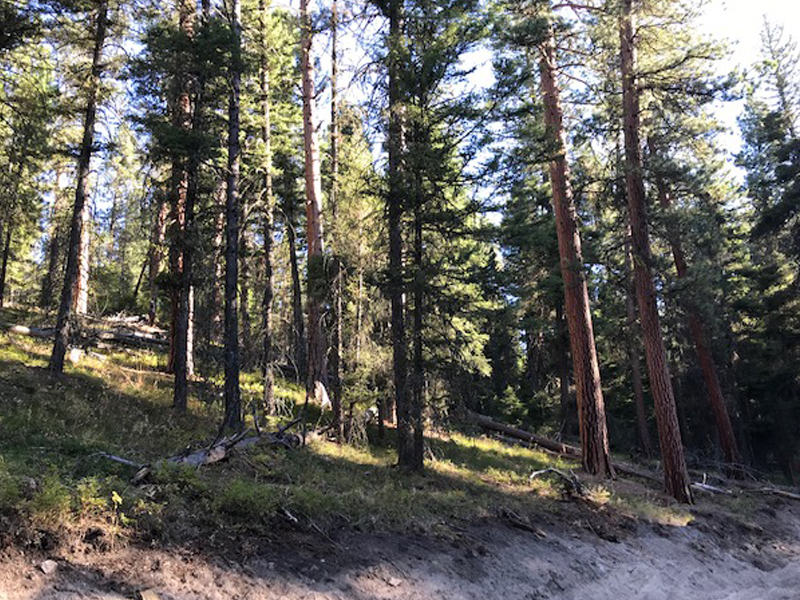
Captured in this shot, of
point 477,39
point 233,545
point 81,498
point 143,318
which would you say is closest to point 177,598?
point 233,545

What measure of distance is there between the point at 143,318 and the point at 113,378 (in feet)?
46.3

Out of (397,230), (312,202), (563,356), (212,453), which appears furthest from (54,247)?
(563,356)

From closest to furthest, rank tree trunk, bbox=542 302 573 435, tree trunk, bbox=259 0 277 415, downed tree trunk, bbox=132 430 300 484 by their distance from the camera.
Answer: downed tree trunk, bbox=132 430 300 484, tree trunk, bbox=259 0 277 415, tree trunk, bbox=542 302 573 435

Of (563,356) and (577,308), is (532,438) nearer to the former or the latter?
(563,356)

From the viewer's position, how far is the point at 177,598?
4.37 m

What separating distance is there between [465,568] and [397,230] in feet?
21.5

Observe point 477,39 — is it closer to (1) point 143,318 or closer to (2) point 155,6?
(2) point 155,6

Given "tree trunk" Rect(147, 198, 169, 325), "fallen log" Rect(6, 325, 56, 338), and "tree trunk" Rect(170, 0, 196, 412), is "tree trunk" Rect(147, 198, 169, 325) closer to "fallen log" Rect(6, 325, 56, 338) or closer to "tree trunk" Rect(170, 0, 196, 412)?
"tree trunk" Rect(170, 0, 196, 412)

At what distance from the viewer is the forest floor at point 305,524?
15.3 ft

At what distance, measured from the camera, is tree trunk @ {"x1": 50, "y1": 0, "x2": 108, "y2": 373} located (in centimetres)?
1239

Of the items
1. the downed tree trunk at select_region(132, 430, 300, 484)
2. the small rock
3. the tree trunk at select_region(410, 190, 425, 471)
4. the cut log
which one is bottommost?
the cut log

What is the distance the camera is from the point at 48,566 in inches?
163

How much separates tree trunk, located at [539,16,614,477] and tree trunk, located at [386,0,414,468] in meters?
5.01

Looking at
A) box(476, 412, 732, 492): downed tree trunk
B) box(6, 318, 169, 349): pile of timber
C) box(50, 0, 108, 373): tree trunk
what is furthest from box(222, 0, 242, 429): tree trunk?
box(476, 412, 732, 492): downed tree trunk
